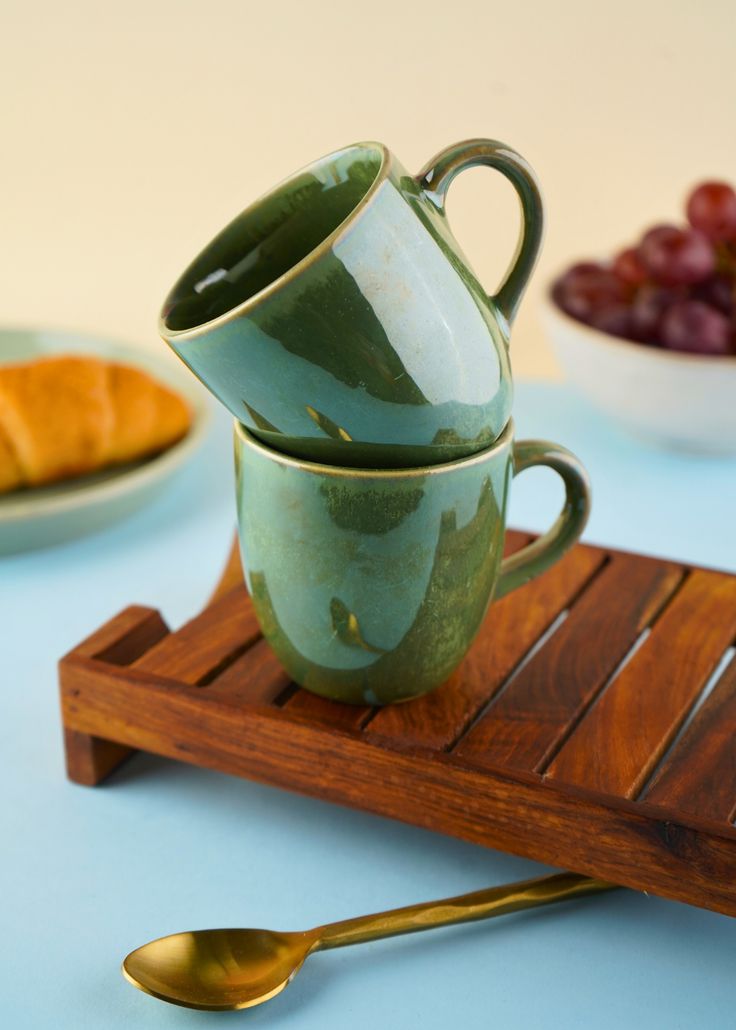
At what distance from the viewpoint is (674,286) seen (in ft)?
3.18

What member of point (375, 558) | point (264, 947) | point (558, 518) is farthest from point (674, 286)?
point (264, 947)

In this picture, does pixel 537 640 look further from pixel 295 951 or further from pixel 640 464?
pixel 640 464

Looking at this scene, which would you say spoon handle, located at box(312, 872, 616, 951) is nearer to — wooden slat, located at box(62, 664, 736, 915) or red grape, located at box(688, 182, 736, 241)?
wooden slat, located at box(62, 664, 736, 915)

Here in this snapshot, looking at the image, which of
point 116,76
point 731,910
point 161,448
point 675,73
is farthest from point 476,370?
point 116,76

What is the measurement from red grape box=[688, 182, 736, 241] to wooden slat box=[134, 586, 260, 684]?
569mm

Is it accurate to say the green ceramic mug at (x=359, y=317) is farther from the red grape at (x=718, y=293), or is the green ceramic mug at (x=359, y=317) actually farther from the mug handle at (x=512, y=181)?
the red grape at (x=718, y=293)

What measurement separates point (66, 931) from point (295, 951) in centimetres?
10

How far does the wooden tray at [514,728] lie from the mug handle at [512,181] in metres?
0.18

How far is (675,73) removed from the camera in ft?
4.34

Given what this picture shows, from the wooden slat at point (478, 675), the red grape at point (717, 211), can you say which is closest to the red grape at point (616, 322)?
the red grape at point (717, 211)

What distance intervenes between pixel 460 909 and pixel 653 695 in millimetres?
140

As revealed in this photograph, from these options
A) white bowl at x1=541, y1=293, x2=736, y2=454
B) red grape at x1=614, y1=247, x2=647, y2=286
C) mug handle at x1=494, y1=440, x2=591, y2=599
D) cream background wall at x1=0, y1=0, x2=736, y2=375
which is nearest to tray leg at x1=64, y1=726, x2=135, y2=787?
mug handle at x1=494, y1=440, x2=591, y2=599

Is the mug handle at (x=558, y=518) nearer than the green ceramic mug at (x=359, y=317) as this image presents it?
No

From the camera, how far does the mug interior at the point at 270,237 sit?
0.52 metres
